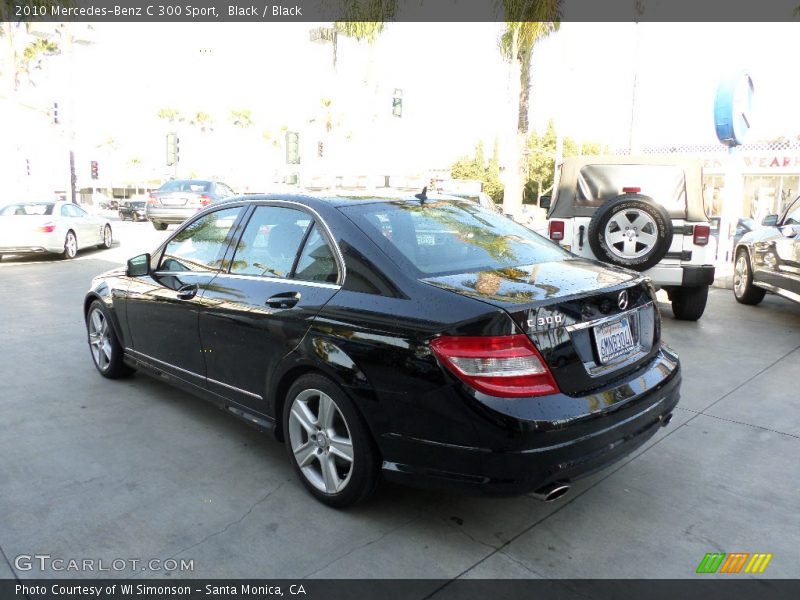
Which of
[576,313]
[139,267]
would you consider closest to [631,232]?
[576,313]

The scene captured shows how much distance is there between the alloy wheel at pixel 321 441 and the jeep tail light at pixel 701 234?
218 inches

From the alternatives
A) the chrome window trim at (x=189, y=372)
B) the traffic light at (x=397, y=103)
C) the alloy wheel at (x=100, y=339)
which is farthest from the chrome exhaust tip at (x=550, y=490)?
the traffic light at (x=397, y=103)

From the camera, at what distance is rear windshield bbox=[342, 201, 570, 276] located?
319 centimetres

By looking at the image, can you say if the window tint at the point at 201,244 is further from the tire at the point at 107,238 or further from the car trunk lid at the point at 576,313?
the tire at the point at 107,238

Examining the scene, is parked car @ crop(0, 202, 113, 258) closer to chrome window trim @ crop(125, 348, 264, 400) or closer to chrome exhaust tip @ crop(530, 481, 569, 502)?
chrome window trim @ crop(125, 348, 264, 400)

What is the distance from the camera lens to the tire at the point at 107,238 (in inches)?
642

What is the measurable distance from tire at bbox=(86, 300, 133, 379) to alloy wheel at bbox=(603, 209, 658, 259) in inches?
188

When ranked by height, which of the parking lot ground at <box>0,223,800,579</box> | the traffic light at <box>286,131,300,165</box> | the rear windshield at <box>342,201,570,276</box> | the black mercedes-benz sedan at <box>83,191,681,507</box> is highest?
the traffic light at <box>286,131,300,165</box>

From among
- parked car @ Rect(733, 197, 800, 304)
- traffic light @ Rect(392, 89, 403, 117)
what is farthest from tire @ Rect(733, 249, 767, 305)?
traffic light @ Rect(392, 89, 403, 117)

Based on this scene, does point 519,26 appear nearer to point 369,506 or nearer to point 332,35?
point 332,35

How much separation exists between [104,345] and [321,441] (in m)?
2.99

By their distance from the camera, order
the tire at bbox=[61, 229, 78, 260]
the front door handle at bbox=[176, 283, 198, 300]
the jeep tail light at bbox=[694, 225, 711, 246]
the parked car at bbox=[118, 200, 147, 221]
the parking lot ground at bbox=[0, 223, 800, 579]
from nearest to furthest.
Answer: the parking lot ground at bbox=[0, 223, 800, 579], the front door handle at bbox=[176, 283, 198, 300], the jeep tail light at bbox=[694, 225, 711, 246], the tire at bbox=[61, 229, 78, 260], the parked car at bbox=[118, 200, 147, 221]

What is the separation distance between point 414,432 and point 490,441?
1.13 feet

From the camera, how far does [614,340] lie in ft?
9.84
